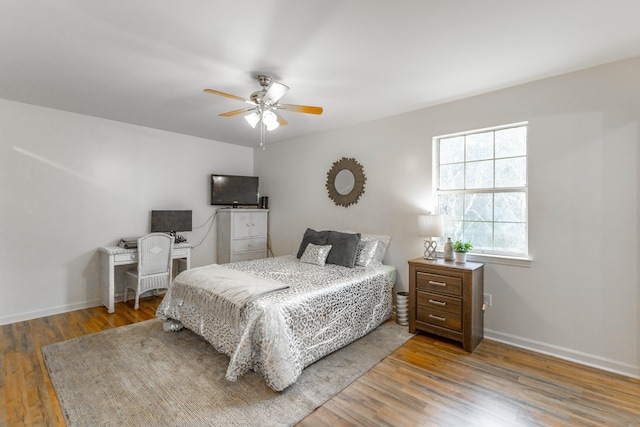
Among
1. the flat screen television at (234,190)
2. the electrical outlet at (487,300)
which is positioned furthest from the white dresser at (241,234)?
the electrical outlet at (487,300)

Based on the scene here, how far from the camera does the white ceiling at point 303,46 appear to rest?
172 cm

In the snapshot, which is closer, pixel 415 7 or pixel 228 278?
pixel 415 7

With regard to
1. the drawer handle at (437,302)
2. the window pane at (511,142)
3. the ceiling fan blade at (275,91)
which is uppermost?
the ceiling fan blade at (275,91)

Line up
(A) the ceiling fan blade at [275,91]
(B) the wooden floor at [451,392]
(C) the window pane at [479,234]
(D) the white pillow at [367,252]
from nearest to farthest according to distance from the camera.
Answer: (B) the wooden floor at [451,392] → (A) the ceiling fan blade at [275,91] → (C) the window pane at [479,234] → (D) the white pillow at [367,252]

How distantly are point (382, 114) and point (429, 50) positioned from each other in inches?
59.5

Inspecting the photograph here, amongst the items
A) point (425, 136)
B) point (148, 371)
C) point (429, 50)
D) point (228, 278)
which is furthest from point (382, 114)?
point (148, 371)

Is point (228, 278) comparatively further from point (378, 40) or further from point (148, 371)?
point (378, 40)

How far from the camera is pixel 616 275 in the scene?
7.71 feet

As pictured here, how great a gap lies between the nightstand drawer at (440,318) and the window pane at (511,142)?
1.67 meters

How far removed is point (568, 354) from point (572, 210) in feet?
4.08

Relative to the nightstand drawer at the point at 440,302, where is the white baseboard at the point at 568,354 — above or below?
below

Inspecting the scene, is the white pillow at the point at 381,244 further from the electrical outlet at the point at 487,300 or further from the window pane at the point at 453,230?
the electrical outlet at the point at 487,300

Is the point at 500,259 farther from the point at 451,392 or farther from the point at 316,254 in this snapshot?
the point at 316,254

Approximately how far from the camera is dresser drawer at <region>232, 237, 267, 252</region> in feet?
15.9
